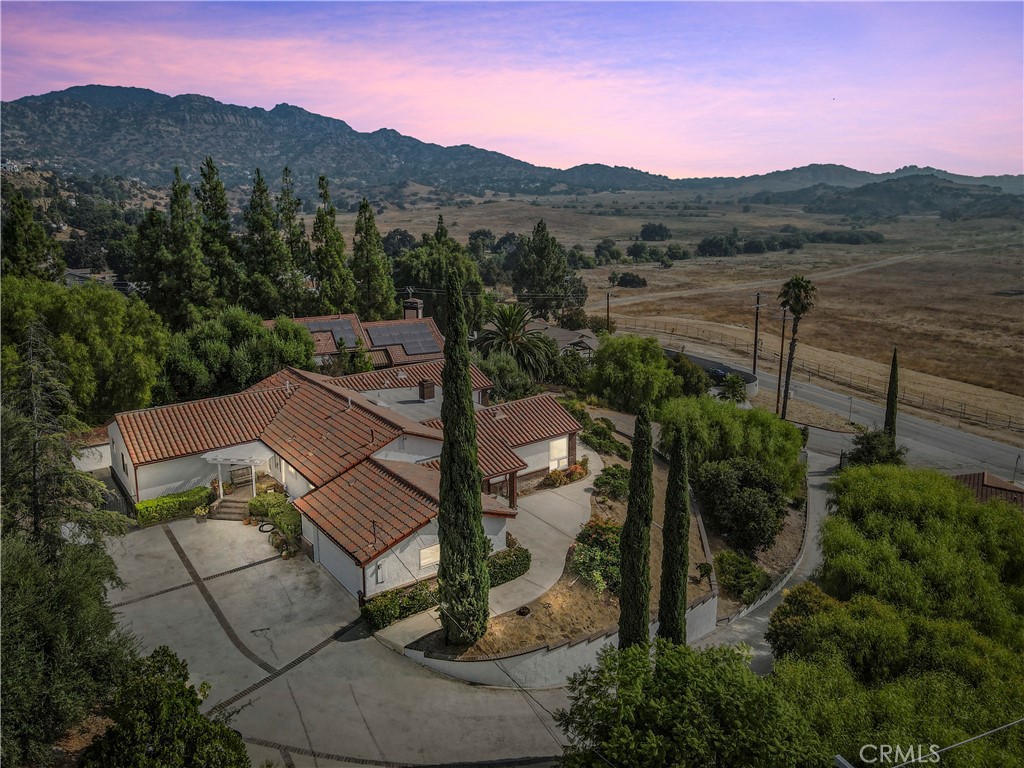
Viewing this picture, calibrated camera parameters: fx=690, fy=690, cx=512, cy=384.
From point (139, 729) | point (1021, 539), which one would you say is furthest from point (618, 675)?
point (1021, 539)

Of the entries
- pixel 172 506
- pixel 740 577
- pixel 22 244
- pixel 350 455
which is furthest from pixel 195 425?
pixel 740 577

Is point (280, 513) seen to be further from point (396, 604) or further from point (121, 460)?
point (121, 460)

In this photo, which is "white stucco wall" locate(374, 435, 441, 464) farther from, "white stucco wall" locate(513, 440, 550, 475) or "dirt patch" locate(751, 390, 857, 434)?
"dirt patch" locate(751, 390, 857, 434)

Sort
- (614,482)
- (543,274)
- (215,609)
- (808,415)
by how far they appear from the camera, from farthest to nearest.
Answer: (543,274) < (808,415) < (614,482) < (215,609)

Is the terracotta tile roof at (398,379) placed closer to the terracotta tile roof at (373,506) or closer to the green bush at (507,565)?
the terracotta tile roof at (373,506)

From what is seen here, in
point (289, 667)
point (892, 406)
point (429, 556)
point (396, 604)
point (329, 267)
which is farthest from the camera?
point (329, 267)

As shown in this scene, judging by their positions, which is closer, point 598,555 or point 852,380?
point 598,555
